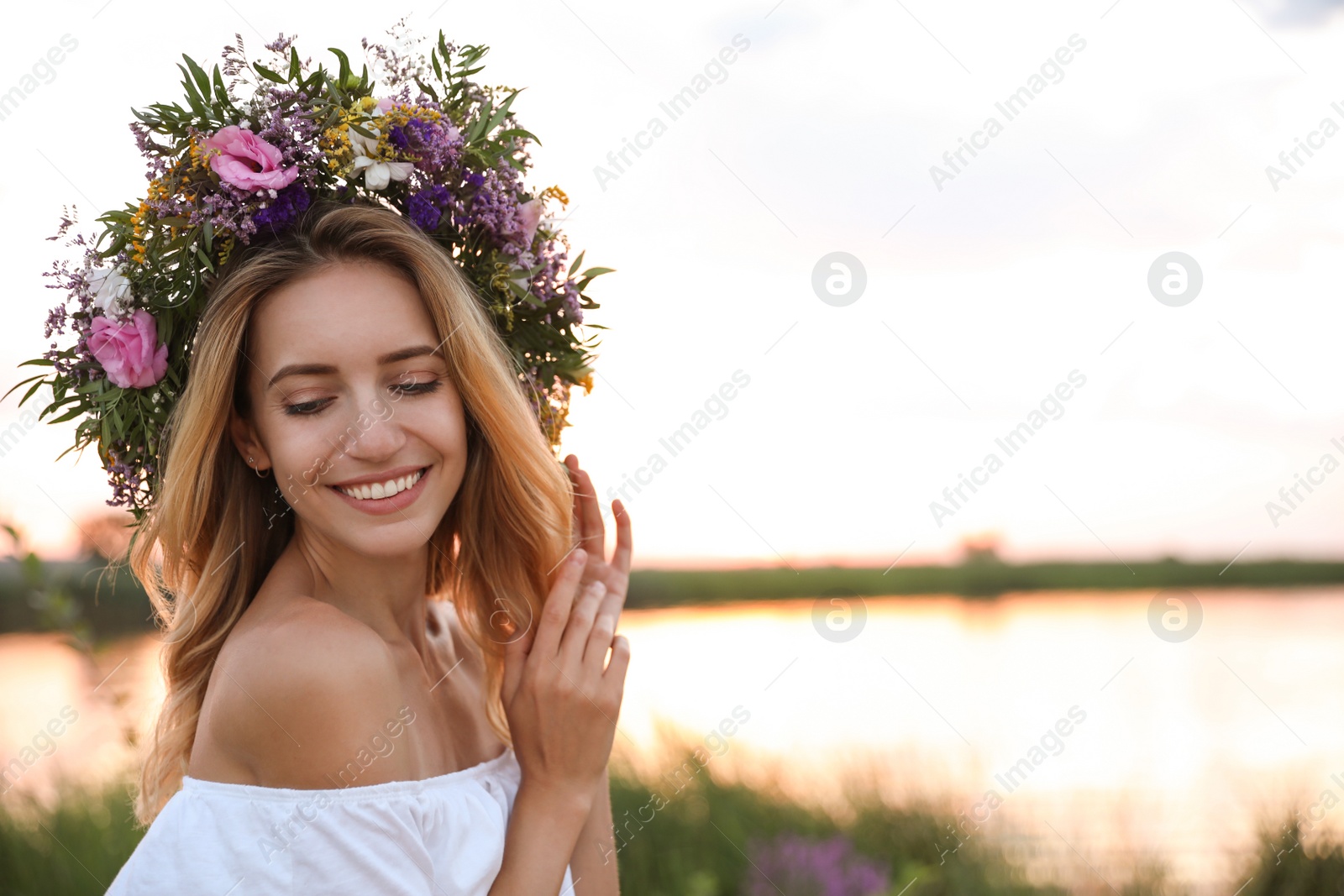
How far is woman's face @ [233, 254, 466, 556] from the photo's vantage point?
2.21m

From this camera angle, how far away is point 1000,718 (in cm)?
969

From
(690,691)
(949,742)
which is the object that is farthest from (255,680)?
(690,691)

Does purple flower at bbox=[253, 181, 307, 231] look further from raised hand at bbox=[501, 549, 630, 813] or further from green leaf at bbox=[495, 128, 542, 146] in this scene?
raised hand at bbox=[501, 549, 630, 813]

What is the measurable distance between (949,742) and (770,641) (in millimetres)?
5994

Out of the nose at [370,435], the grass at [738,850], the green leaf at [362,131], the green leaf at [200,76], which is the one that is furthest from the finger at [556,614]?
the grass at [738,850]

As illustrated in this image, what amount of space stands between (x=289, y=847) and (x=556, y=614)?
773 millimetres

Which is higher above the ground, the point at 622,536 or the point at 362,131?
the point at 362,131

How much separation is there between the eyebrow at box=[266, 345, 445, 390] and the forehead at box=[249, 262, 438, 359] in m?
0.01

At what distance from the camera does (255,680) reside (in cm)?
207

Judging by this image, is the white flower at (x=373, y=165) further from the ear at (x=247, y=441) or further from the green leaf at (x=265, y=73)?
the ear at (x=247, y=441)

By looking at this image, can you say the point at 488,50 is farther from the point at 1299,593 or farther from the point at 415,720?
the point at 1299,593

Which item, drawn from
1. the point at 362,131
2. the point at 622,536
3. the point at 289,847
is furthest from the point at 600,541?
the point at 362,131

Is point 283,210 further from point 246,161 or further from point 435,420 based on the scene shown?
point 435,420

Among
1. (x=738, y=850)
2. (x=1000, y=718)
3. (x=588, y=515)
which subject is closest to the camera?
(x=588, y=515)
